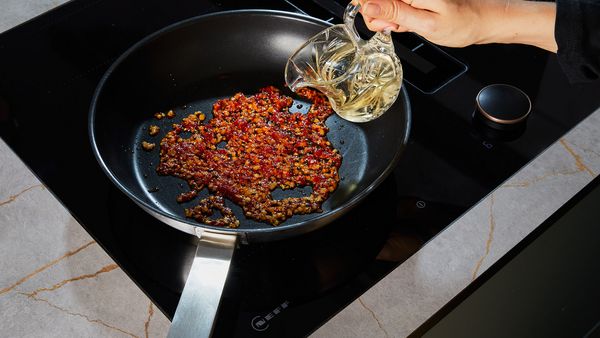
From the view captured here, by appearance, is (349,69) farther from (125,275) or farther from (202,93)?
(125,275)

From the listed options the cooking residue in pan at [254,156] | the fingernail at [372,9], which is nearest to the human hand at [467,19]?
the fingernail at [372,9]

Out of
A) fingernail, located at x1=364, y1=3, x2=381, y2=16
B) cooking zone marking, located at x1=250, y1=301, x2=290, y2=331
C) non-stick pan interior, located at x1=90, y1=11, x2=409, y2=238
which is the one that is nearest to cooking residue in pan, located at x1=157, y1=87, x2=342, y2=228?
non-stick pan interior, located at x1=90, y1=11, x2=409, y2=238

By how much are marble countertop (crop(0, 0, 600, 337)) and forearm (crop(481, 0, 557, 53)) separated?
247 millimetres

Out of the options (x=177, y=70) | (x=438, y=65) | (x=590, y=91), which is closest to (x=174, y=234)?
(x=177, y=70)

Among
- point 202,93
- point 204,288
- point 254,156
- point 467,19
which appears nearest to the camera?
point 204,288

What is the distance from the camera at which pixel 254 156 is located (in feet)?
3.55

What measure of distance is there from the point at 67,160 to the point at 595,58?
803 mm

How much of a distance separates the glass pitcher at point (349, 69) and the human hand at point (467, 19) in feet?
0.16

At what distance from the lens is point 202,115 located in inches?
45.1

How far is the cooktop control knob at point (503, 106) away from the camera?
1.12 m

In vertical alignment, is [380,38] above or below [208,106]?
above

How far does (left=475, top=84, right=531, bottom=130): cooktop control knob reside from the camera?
1.12m

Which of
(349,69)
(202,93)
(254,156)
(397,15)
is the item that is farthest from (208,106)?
(397,15)

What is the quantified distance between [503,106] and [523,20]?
0.18 m
